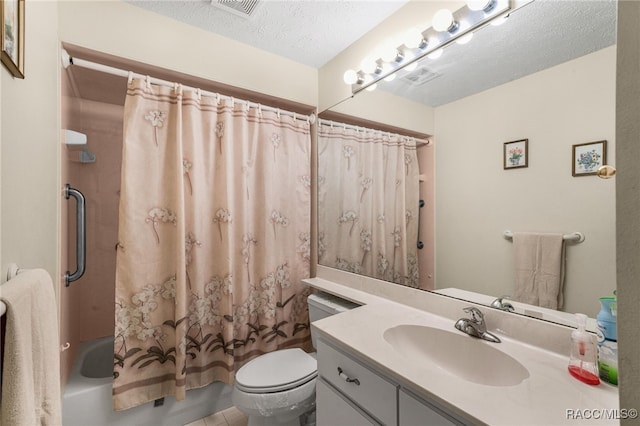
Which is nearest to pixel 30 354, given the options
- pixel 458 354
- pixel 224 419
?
pixel 458 354

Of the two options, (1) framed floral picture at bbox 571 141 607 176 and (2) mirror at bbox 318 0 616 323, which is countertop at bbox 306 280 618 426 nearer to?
(2) mirror at bbox 318 0 616 323

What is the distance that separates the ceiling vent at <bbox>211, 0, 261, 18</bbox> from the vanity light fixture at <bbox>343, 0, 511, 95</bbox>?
0.63 metres

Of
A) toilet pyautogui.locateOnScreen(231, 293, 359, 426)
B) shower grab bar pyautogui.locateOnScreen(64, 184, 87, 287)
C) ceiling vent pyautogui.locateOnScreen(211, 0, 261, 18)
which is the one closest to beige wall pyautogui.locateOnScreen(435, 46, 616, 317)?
toilet pyautogui.locateOnScreen(231, 293, 359, 426)

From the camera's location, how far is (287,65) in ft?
6.42

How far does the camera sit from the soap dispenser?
77 cm

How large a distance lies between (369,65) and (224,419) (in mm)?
2321

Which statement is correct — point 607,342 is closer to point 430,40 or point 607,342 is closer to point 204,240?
point 430,40

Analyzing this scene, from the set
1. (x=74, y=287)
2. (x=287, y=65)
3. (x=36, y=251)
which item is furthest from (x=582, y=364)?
(x=74, y=287)

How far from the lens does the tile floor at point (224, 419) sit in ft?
5.45

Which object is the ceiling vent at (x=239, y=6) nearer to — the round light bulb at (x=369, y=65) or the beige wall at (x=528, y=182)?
the round light bulb at (x=369, y=65)

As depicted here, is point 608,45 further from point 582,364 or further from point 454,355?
point 454,355

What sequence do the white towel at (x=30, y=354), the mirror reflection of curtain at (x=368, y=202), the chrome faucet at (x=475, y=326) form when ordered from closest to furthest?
the white towel at (x=30, y=354) < the chrome faucet at (x=475, y=326) < the mirror reflection of curtain at (x=368, y=202)

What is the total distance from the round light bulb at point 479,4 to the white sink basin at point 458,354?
1326 mm

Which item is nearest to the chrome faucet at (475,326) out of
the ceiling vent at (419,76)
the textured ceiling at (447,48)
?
the textured ceiling at (447,48)
